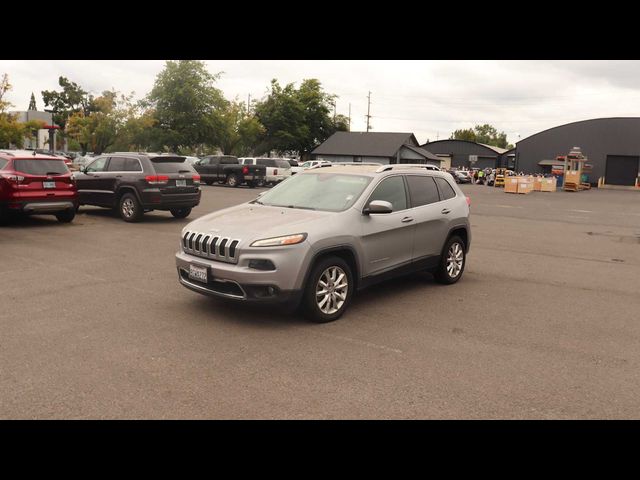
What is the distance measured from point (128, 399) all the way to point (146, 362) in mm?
762

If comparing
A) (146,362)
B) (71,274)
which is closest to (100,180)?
(71,274)

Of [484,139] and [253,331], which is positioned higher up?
[484,139]

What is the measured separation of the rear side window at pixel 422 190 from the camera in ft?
24.2

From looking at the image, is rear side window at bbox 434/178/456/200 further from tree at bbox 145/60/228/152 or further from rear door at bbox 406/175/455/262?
tree at bbox 145/60/228/152

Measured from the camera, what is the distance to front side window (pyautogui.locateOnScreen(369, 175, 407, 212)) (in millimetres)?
6809

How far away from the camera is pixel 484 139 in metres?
164

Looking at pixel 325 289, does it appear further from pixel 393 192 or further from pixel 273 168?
pixel 273 168

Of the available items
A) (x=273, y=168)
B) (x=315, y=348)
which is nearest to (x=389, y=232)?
(x=315, y=348)

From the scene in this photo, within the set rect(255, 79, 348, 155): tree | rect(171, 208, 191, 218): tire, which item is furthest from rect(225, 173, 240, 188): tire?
rect(255, 79, 348, 155): tree

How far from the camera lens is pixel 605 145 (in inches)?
2438

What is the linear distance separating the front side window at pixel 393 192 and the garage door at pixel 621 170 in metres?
63.4

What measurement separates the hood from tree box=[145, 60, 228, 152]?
5193 centimetres

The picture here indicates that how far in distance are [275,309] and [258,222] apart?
96 cm
